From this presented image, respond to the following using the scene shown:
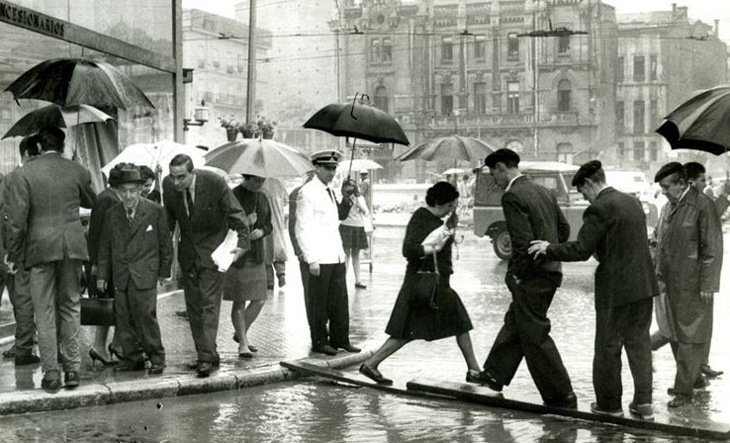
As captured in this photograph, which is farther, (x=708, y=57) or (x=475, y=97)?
(x=708, y=57)

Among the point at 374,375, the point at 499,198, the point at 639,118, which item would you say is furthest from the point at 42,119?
the point at 639,118

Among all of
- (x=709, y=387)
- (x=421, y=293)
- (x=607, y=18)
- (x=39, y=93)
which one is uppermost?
(x=607, y=18)

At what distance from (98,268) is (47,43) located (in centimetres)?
471

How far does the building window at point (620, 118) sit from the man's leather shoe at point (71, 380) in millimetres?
85931

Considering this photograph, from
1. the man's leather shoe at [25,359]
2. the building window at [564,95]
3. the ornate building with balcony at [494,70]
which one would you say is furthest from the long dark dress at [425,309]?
the building window at [564,95]

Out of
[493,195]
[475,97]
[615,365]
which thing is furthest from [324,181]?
[475,97]

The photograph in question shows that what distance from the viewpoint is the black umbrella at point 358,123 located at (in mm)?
10484

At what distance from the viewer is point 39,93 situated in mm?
10102

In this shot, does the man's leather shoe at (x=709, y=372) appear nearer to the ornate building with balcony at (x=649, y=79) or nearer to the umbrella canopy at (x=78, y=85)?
the umbrella canopy at (x=78, y=85)

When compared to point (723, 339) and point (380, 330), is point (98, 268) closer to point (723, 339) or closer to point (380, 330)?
point (380, 330)

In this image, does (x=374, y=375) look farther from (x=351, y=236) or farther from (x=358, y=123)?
(x=351, y=236)

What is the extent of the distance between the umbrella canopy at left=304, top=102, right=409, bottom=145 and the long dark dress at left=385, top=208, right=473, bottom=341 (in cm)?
152

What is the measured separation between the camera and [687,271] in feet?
28.8

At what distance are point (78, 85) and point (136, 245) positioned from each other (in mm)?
1498
